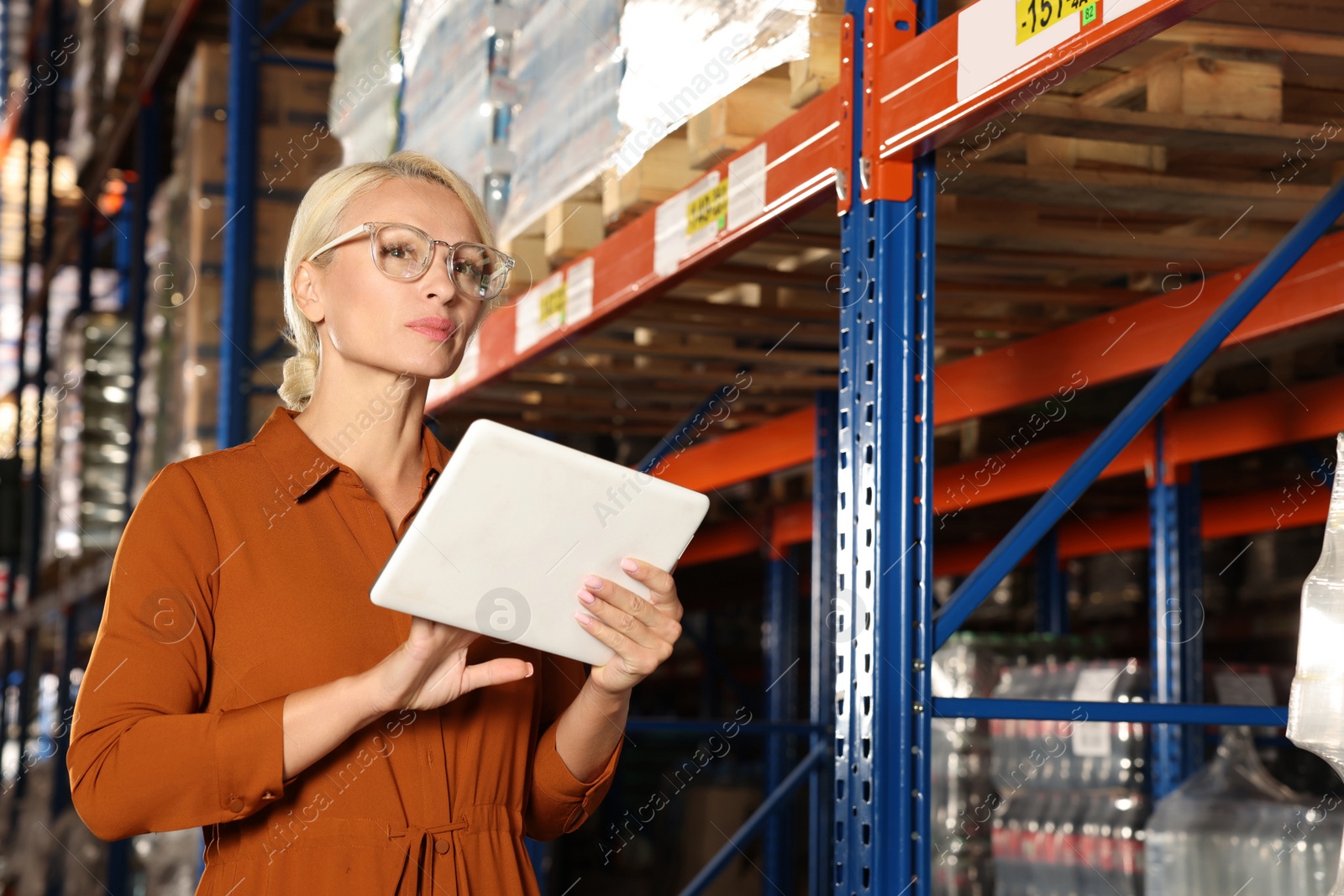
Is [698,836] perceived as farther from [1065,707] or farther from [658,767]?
[1065,707]

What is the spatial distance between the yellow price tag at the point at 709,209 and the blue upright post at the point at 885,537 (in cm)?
47

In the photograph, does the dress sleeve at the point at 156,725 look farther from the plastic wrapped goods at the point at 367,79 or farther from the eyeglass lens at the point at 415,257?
the plastic wrapped goods at the point at 367,79

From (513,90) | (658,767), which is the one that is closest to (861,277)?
(513,90)

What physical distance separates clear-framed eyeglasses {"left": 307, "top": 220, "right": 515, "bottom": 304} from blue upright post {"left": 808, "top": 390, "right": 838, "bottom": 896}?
7.79 ft

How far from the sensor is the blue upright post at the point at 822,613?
4180 mm

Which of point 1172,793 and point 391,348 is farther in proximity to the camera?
point 1172,793

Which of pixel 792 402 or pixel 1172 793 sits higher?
pixel 792 402

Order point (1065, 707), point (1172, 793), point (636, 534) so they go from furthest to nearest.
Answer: point (1172, 793) → point (1065, 707) → point (636, 534)

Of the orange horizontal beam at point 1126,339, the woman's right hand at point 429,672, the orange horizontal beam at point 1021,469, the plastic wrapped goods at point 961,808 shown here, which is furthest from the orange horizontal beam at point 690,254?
the plastic wrapped goods at point 961,808

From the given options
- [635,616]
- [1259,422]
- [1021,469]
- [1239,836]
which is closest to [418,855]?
[635,616]

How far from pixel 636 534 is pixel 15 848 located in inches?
396

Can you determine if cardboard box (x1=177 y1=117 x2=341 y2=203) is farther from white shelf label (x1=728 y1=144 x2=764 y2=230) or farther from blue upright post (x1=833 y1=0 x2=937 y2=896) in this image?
blue upright post (x1=833 y1=0 x2=937 y2=896)

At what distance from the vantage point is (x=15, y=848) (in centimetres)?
999

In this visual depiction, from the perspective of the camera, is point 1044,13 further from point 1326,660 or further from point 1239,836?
point 1239,836
